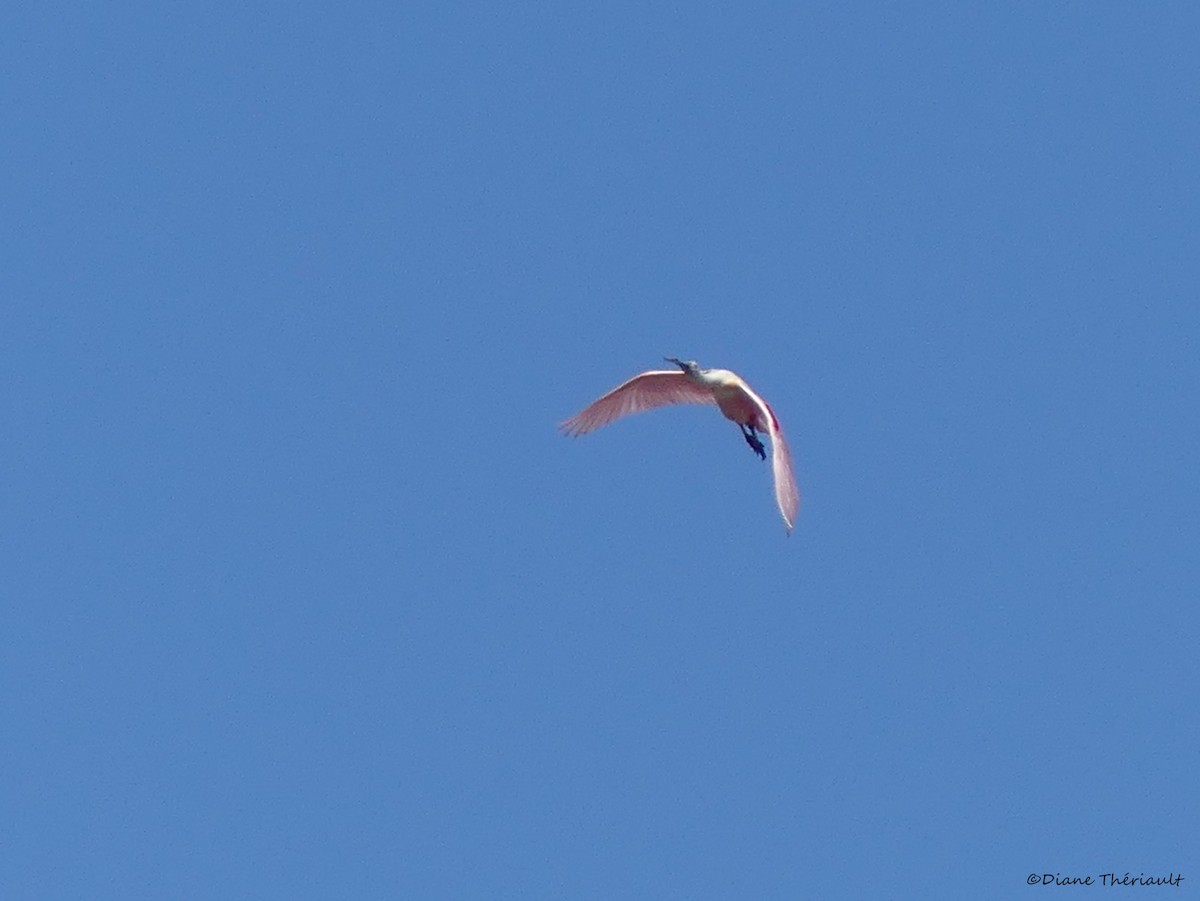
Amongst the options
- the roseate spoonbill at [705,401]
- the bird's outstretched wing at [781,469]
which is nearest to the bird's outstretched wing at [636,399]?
the roseate spoonbill at [705,401]

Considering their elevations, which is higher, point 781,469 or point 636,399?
point 636,399

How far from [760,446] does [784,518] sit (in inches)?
195

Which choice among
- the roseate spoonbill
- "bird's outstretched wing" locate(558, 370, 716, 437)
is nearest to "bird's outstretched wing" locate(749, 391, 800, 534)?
the roseate spoonbill

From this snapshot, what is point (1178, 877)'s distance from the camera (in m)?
30.8

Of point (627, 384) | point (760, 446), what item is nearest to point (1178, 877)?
point (760, 446)

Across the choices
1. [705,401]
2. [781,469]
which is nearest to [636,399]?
[705,401]

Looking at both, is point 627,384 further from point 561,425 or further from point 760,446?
point 760,446

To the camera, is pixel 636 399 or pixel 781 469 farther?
pixel 636 399

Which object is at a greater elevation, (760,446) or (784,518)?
(760,446)

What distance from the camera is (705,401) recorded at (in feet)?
112

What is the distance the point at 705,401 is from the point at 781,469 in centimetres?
585

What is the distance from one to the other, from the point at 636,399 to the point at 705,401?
4.28 ft

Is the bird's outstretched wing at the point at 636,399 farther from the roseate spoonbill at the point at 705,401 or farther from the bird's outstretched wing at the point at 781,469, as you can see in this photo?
the bird's outstretched wing at the point at 781,469

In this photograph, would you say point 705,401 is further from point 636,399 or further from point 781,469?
point 781,469
